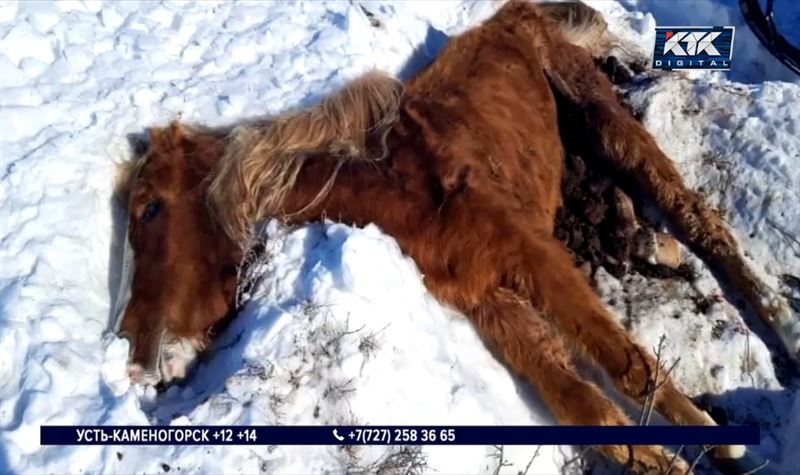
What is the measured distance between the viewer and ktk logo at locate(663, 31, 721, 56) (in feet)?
24.1

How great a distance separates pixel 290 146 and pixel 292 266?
91 centimetres

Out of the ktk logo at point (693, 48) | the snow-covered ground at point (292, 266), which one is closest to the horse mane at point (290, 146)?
the snow-covered ground at point (292, 266)

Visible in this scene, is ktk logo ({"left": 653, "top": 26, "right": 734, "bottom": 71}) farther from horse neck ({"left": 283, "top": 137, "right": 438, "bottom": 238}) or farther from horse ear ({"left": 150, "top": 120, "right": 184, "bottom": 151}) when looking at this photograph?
horse ear ({"left": 150, "top": 120, "right": 184, "bottom": 151})

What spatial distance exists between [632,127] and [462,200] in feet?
6.80

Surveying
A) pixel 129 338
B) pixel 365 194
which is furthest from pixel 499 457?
pixel 129 338

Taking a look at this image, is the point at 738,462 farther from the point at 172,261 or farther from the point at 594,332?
the point at 172,261

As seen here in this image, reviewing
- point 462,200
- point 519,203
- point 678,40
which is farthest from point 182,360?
point 678,40

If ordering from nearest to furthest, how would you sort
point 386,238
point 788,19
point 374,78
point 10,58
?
point 386,238, point 374,78, point 10,58, point 788,19

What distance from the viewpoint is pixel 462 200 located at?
4.84 m

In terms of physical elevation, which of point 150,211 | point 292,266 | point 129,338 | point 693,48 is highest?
point 693,48

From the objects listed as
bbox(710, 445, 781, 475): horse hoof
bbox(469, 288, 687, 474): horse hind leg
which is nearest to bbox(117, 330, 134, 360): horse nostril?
bbox(469, 288, 687, 474): horse hind leg

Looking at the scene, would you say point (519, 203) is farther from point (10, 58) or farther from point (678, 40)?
point (10, 58)

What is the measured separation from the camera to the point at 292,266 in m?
4.56

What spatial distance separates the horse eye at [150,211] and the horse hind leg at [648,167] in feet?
10.2
